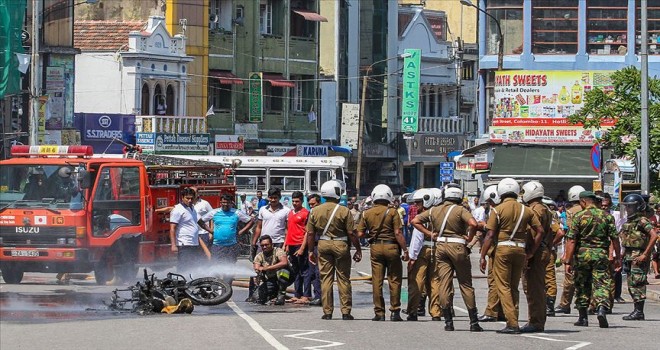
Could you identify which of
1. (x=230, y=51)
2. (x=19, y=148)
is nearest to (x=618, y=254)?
(x=19, y=148)

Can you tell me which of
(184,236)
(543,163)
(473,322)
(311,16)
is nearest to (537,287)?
(473,322)

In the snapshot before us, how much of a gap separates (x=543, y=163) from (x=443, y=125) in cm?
2706

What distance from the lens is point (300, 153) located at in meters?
63.6

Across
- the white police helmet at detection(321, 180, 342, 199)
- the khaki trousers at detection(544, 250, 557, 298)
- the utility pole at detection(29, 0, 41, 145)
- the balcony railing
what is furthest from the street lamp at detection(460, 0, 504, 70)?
the white police helmet at detection(321, 180, 342, 199)

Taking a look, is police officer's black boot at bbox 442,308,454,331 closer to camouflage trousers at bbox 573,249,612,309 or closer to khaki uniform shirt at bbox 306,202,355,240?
camouflage trousers at bbox 573,249,612,309

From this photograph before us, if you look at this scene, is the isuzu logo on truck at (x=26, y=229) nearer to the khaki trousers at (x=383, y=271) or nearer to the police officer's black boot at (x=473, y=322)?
the khaki trousers at (x=383, y=271)

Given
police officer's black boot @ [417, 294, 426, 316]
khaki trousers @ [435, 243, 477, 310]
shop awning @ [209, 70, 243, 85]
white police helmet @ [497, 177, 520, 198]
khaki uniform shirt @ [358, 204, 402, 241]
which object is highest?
shop awning @ [209, 70, 243, 85]

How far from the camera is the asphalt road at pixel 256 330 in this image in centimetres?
1603

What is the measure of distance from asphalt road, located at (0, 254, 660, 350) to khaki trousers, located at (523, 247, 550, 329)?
304 mm

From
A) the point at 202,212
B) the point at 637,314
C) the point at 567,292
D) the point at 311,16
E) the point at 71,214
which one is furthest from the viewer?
the point at 311,16

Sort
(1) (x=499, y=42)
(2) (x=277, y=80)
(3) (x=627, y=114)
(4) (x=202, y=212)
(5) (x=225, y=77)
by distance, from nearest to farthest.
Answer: (4) (x=202, y=212), (3) (x=627, y=114), (1) (x=499, y=42), (5) (x=225, y=77), (2) (x=277, y=80)

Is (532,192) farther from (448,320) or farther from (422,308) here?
(422,308)

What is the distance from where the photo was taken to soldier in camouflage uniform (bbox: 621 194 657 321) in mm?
20625

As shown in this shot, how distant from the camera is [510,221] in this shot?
17.9 metres
